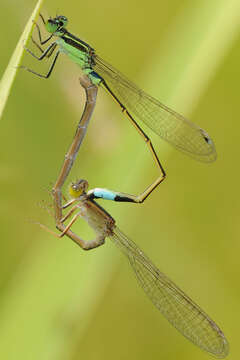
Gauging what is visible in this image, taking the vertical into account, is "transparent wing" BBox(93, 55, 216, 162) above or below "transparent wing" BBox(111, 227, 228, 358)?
above

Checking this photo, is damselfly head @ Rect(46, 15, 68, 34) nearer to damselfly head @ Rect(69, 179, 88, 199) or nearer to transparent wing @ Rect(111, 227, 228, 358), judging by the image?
damselfly head @ Rect(69, 179, 88, 199)

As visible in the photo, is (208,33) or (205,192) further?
(205,192)

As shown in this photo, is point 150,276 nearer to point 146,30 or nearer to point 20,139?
point 20,139

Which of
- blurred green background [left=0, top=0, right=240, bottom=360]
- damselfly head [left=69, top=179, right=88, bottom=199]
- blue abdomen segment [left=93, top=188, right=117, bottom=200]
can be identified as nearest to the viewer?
blurred green background [left=0, top=0, right=240, bottom=360]

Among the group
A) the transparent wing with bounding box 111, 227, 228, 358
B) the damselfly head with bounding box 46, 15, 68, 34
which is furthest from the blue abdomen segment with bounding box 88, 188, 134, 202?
the damselfly head with bounding box 46, 15, 68, 34

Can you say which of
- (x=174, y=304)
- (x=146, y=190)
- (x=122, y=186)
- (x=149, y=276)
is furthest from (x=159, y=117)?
(x=174, y=304)

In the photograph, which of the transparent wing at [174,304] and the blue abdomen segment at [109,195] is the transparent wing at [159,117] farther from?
the transparent wing at [174,304]

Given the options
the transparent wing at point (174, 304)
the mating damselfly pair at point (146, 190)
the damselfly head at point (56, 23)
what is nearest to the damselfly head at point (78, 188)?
the mating damselfly pair at point (146, 190)

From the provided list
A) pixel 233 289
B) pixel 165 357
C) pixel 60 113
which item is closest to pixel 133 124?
pixel 60 113
